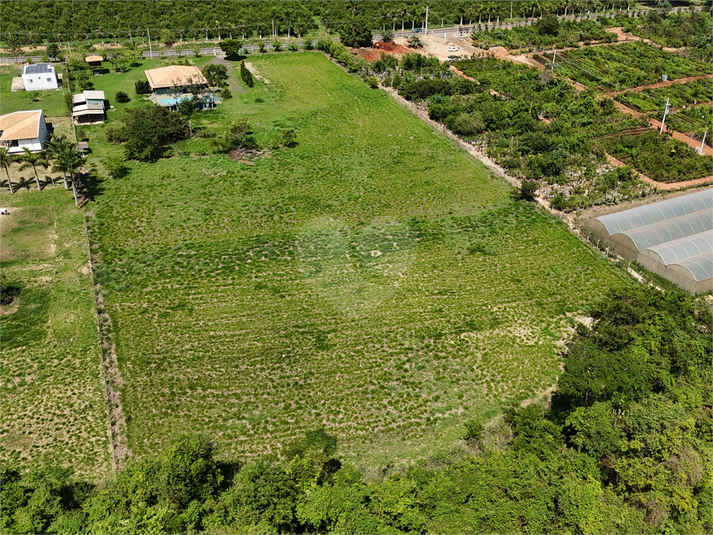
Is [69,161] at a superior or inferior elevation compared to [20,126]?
inferior

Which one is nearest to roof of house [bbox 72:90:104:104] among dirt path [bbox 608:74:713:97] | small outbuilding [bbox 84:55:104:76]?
small outbuilding [bbox 84:55:104:76]

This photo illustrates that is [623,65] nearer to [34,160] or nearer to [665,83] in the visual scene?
[665,83]

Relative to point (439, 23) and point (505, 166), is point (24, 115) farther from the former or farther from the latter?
point (439, 23)

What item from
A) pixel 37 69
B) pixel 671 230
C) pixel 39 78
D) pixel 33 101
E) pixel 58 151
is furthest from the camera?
pixel 37 69

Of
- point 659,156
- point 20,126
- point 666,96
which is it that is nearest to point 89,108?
point 20,126

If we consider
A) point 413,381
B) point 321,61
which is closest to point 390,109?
point 321,61

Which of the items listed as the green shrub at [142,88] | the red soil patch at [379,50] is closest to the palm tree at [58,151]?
the green shrub at [142,88]

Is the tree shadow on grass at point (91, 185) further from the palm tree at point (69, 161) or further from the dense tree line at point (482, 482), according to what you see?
the dense tree line at point (482, 482)
